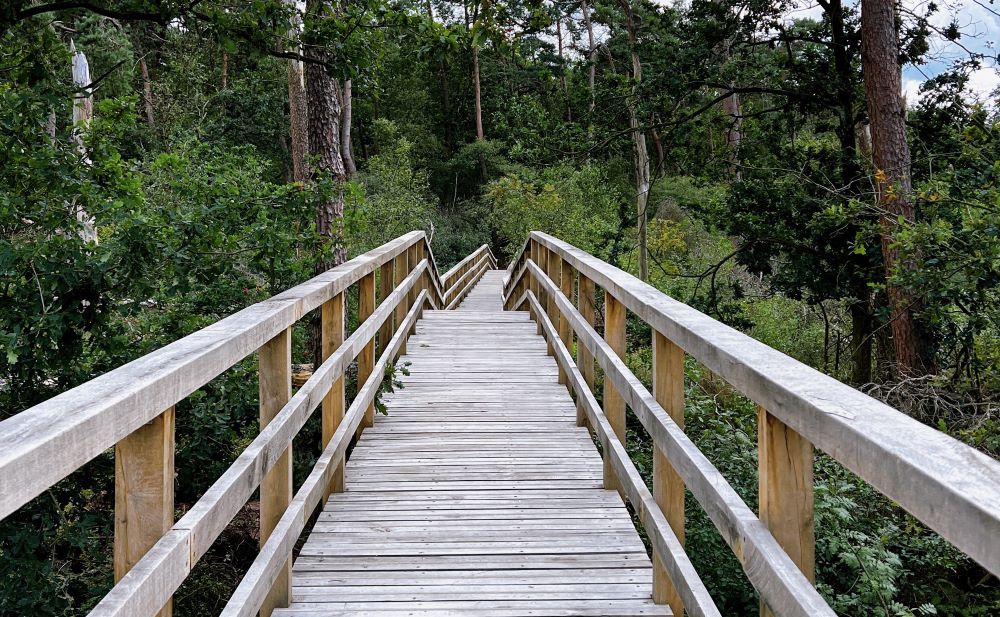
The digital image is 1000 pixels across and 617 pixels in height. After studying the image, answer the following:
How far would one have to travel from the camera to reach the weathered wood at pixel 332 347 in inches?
142

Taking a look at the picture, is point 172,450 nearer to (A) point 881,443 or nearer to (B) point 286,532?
(B) point 286,532

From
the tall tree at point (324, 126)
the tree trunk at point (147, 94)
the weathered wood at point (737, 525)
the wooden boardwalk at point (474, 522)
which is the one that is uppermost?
the tree trunk at point (147, 94)

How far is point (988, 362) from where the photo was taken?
24.4 feet

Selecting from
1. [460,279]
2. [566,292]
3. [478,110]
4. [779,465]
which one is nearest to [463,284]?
[460,279]

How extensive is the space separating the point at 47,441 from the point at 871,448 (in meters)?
1.20

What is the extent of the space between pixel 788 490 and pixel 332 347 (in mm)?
2426

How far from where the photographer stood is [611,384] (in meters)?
3.99

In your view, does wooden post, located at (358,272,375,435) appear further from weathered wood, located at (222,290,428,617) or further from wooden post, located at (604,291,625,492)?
wooden post, located at (604,291,625,492)

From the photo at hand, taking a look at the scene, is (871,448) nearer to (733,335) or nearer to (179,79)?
(733,335)

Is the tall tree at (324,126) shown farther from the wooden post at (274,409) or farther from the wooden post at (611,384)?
the wooden post at (274,409)

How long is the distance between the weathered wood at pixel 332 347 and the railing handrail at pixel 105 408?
1.11m

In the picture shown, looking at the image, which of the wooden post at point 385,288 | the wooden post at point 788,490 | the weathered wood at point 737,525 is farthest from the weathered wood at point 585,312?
the wooden post at point 788,490

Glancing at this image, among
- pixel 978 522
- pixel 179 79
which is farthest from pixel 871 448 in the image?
pixel 179 79

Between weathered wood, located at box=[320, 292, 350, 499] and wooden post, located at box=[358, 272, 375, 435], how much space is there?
693 mm
